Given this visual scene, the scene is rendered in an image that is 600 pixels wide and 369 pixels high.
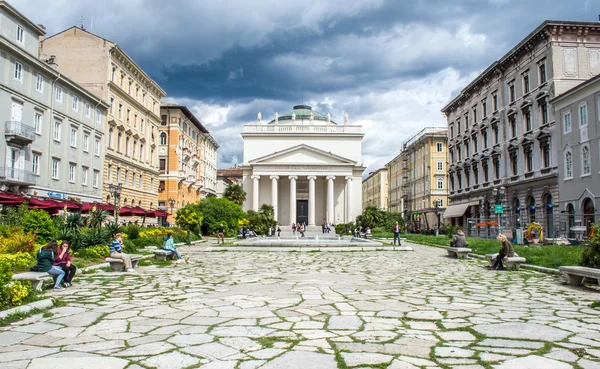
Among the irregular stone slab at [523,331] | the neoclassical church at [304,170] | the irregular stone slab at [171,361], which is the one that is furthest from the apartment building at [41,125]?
the irregular stone slab at [523,331]

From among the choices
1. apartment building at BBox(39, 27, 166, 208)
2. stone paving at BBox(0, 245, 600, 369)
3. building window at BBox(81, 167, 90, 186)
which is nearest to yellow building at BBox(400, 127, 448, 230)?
apartment building at BBox(39, 27, 166, 208)

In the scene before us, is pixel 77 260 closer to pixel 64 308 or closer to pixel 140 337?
pixel 64 308

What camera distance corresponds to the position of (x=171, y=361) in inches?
182

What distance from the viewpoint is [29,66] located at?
30.5 m

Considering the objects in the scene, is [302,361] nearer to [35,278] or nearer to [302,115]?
[35,278]

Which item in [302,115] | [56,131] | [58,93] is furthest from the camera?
[302,115]

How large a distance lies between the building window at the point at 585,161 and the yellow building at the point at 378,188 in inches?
2816

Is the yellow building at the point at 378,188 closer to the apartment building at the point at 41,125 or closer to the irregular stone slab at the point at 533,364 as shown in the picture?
the apartment building at the point at 41,125

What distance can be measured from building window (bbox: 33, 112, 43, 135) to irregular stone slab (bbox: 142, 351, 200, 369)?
3136 cm

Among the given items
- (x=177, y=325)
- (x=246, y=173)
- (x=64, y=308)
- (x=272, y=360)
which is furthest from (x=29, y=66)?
(x=246, y=173)

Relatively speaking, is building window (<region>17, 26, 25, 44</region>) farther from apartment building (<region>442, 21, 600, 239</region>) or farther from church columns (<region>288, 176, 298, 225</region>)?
church columns (<region>288, 176, 298, 225</region>)

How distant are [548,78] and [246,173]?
41.4m

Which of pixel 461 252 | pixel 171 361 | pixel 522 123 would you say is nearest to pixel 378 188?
pixel 522 123

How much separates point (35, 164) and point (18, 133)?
3428 mm
